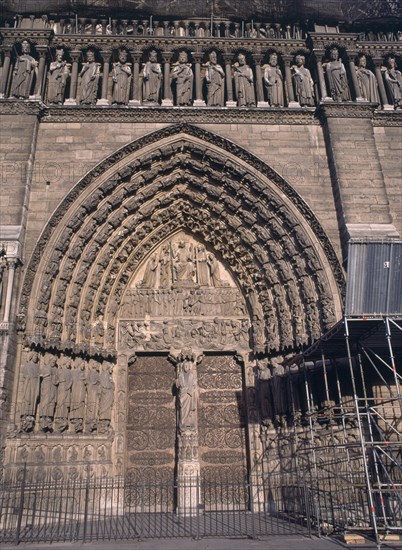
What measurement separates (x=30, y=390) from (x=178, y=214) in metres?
5.27

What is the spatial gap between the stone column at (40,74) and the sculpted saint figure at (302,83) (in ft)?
18.8

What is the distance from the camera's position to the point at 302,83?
38.9 ft

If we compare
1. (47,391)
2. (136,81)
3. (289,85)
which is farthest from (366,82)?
(47,391)

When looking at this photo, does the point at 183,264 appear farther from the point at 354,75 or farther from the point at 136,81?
the point at 354,75

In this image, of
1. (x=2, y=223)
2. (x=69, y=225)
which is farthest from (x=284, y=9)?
(x=2, y=223)

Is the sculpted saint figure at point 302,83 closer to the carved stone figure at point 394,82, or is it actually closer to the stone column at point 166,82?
the carved stone figure at point 394,82

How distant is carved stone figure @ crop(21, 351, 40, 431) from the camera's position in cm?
894

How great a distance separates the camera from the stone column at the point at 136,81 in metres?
11.5

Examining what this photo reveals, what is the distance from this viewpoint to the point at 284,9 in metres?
12.5

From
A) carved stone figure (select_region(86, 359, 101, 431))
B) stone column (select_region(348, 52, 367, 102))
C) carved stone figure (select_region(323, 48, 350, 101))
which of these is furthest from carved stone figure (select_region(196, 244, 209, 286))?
stone column (select_region(348, 52, 367, 102))

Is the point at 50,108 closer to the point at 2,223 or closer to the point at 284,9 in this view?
the point at 2,223

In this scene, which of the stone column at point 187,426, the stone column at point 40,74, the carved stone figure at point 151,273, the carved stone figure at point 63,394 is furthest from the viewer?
the carved stone figure at point 151,273

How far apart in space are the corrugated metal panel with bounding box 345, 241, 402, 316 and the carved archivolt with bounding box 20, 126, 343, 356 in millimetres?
2585

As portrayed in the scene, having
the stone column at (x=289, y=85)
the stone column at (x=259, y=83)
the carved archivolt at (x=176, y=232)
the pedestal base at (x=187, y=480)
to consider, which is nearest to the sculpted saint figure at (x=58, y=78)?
the carved archivolt at (x=176, y=232)
